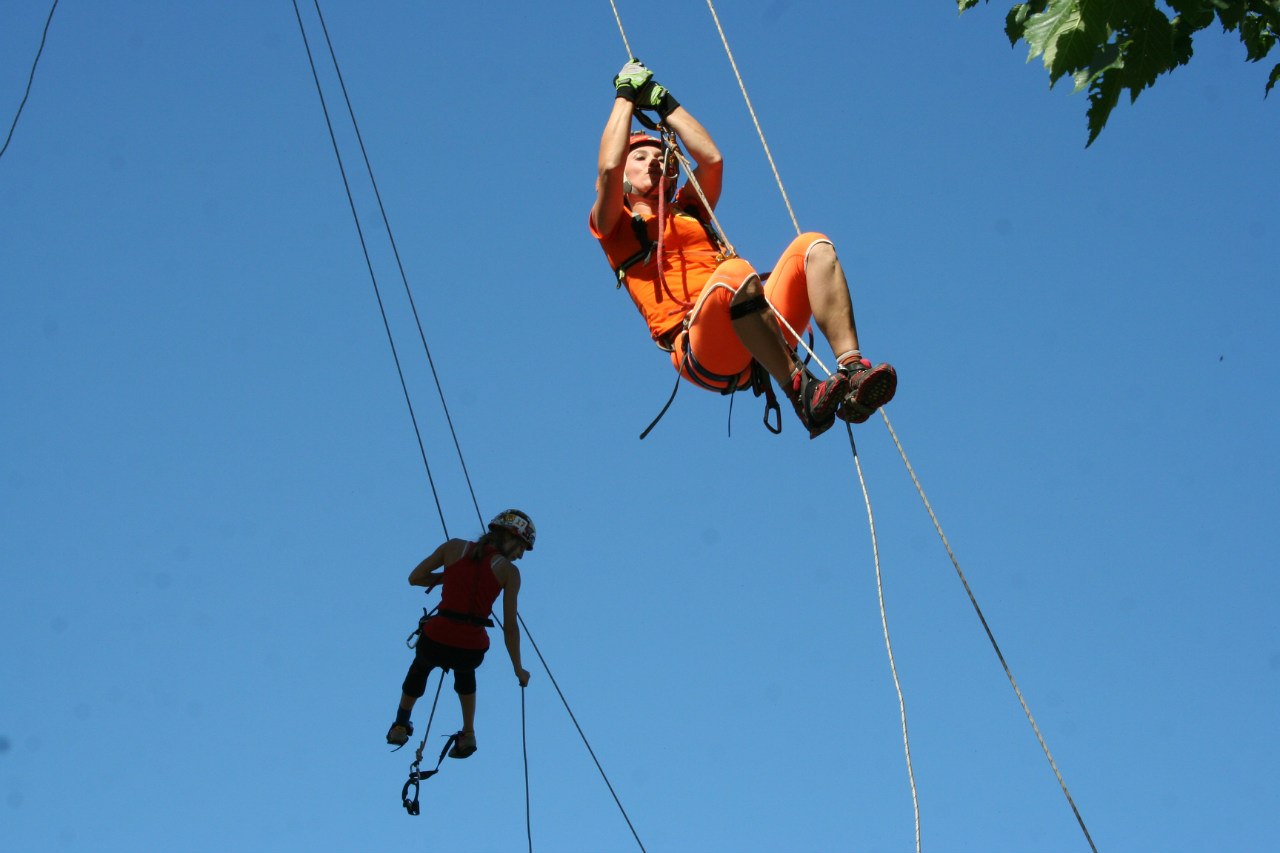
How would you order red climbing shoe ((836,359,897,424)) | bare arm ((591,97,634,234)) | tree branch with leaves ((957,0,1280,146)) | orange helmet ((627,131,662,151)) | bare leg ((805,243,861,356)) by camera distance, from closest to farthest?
tree branch with leaves ((957,0,1280,146))
red climbing shoe ((836,359,897,424))
bare leg ((805,243,861,356))
bare arm ((591,97,634,234))
orange helmet ((627,131,662,151))

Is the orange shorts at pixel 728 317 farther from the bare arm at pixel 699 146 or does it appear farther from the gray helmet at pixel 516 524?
the gray helmet at pixel 516 524

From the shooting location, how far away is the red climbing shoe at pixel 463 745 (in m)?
7.72

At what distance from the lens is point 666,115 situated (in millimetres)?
5633

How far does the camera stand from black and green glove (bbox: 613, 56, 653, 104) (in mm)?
5516

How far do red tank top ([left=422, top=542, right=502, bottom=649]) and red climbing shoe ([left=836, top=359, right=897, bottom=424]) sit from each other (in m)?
3.18

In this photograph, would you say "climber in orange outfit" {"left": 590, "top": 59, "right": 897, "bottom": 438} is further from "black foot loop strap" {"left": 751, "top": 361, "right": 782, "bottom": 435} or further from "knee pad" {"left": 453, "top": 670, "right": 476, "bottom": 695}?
"knee pad" {"left": 453, "top": 670, "right": 476, "bottom": 695}

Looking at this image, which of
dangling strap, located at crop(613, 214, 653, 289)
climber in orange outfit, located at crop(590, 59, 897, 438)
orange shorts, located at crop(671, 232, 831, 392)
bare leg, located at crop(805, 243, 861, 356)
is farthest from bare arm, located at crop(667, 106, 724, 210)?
bare leg, located at crop(805, 243, 861, 356)

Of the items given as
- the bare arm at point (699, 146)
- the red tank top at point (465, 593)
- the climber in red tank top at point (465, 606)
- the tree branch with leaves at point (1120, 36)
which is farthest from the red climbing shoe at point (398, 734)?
the tree branch with leaves at point (1120, 36)

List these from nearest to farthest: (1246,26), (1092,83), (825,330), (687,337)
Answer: (1092,83)
(1246,26)
(825,330)
(687,337)

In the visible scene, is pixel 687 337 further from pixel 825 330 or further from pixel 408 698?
pixel 408 698

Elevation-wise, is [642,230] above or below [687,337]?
above

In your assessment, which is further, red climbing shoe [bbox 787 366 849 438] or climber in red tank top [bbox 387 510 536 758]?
climber in red tank top [bbox 387 510 536 758]

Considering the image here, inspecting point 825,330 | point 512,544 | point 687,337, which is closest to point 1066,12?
point 825,330

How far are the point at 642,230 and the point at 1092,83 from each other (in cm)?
192
